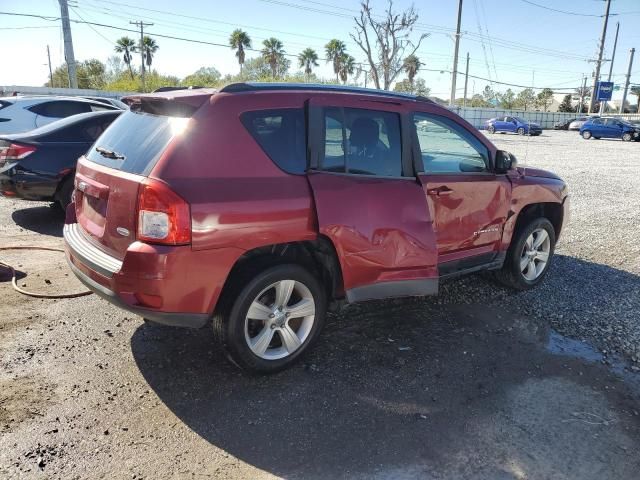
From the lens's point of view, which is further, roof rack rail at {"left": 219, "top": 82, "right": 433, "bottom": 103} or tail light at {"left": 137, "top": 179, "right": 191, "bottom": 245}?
roof rack rail at {"left": 219, "top": 82, "right": 433, "bottom": 103}

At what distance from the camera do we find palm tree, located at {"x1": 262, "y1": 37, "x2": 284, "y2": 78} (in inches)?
2397

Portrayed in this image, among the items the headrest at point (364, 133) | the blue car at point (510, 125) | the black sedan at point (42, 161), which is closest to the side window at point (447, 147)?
the headrest at point (364, 133)

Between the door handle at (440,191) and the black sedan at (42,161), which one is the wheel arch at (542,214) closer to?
the door handle at (440,191)

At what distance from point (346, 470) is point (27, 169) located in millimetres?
6053

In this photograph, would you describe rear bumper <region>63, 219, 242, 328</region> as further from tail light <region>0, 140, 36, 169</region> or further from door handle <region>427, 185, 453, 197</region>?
tail light <region>0, 140, 36, 169</region>

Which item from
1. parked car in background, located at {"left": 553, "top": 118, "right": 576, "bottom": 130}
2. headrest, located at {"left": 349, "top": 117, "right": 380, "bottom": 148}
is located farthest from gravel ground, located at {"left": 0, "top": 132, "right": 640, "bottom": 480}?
parked car in background, located at {"left": 553, "top": 118, "right": 576, "bottom": 130}

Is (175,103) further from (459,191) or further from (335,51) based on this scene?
(335,51)

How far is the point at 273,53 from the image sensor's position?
60625 mm

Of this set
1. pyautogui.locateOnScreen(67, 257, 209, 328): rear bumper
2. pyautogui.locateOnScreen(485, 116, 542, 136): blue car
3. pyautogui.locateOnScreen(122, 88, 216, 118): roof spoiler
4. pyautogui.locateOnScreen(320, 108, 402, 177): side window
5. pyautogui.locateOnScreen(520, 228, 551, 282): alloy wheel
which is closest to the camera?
pyautogui.locateOnScreen(67, 257, 209, 328): rear bumper

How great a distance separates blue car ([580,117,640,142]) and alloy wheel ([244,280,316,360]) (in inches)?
1595

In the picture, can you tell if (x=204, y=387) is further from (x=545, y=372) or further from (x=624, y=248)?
(x=624, y=248)

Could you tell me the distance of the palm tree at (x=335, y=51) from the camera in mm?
59625

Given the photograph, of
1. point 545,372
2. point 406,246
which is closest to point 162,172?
point 406,246

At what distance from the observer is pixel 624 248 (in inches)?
261
